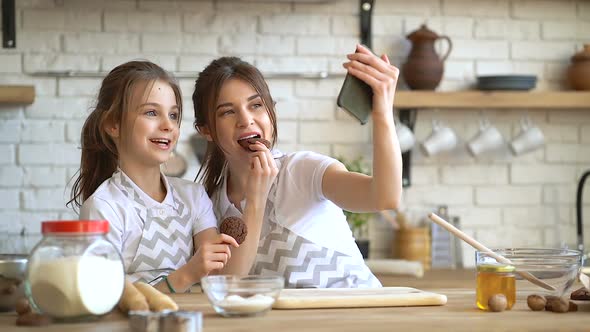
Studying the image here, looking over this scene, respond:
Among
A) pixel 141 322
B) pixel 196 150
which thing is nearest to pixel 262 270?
pixel 141 322

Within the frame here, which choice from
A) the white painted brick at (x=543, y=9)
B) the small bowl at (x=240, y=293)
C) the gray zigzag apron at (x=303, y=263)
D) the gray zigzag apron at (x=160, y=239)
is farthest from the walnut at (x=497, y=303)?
the white painted brick at (x=543, y=9)

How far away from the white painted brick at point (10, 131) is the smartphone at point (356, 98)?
2.41 metres

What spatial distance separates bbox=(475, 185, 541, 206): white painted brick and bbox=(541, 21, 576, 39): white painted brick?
29.0 inches

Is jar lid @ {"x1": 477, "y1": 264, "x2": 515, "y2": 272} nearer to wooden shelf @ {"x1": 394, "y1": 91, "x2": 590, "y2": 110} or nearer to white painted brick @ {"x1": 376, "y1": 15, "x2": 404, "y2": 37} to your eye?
wooden shelf @ {"x1": 394, "y1": 91, "x2": 590, "y2": 110}

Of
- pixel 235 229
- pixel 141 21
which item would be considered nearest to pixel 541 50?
pixel 141 21

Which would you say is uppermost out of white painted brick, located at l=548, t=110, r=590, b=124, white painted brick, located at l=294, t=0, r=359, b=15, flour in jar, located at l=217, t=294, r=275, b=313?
white painted brick, located at l=294, t=0, r=359, b=15

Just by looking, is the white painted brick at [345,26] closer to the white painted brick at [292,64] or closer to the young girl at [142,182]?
the white painted brick at [292,64]

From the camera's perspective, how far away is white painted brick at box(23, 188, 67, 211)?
3.84 metres

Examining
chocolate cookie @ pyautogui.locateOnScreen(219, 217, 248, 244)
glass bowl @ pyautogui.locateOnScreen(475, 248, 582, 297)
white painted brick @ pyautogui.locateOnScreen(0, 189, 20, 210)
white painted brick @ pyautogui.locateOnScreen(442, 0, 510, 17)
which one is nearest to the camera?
glass bowl @ pyautogui.locateOnScreen(475, 248, 582, 297)

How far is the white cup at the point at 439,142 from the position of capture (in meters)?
3.99

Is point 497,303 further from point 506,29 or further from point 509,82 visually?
point 506,29

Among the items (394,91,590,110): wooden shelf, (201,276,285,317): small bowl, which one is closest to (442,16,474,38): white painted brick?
(394,91,590,110): wooden shelf

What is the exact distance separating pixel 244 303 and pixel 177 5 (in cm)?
269

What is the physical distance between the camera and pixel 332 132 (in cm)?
404
